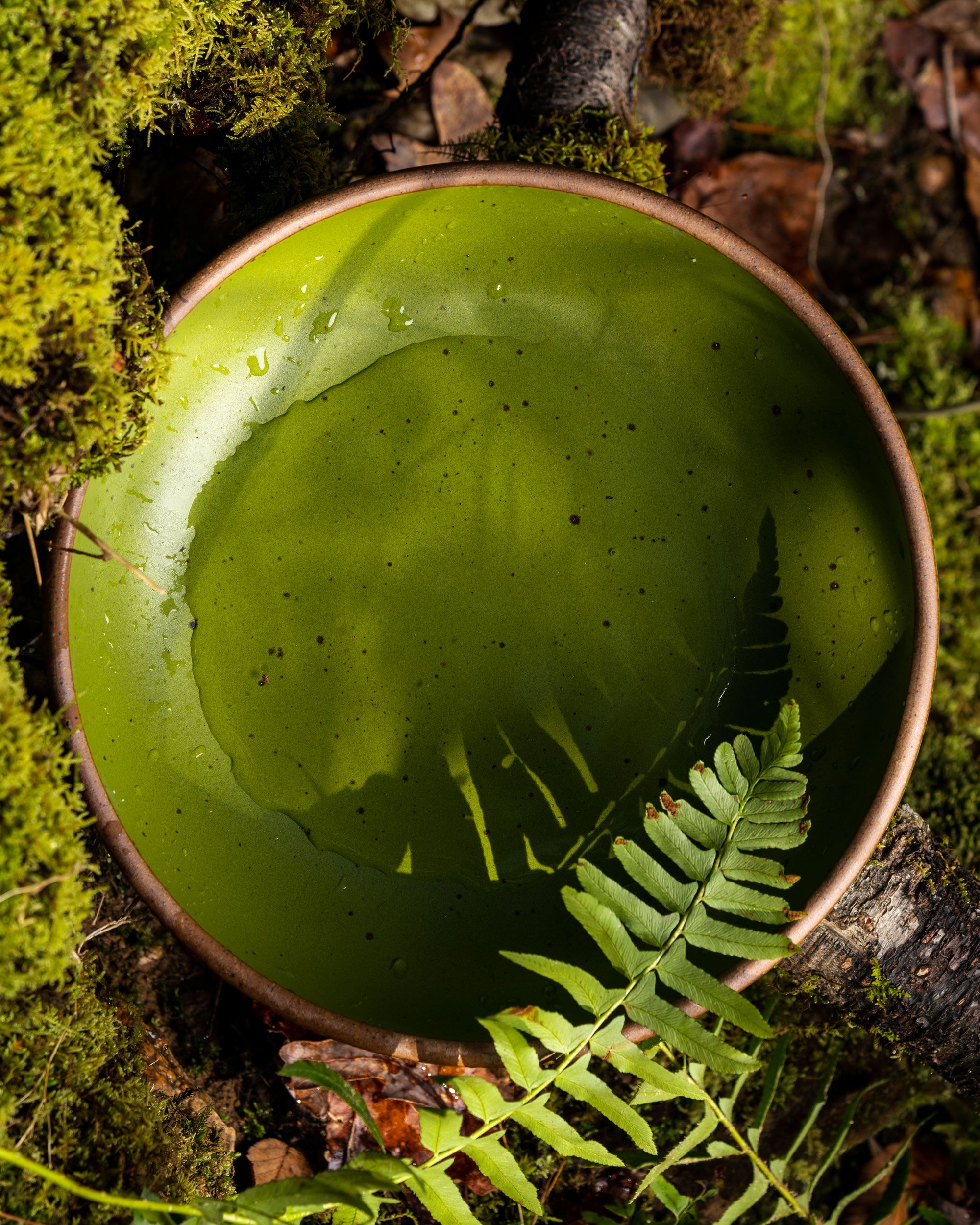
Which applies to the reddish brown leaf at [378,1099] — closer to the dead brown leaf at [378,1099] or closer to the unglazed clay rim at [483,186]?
the dead brown leaf at [378,1099]

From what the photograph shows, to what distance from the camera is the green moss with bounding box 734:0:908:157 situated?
2010mm

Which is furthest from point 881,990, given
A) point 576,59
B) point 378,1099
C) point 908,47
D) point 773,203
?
point 908,47

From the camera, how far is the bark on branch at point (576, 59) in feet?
4.76

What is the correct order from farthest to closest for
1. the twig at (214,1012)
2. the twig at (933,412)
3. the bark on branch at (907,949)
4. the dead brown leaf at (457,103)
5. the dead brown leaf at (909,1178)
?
the twig at (933,412)
the dead brown leaf at (457,103)
the dead brown leaf at (909,1178)
the twig at (214,1012)
the bark on branch at (907,949)

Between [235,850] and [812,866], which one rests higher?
[812,866]

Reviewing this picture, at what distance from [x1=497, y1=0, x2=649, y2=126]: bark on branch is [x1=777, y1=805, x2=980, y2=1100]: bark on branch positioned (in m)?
1.30

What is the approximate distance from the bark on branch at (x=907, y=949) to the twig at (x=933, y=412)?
3.24 ft

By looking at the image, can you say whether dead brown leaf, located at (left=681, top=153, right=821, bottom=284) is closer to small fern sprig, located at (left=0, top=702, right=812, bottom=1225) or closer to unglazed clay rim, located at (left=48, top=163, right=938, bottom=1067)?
unglazed clay rim, located at (left=48, top=163, right=938, bottom=1067)

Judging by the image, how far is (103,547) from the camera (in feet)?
3.47

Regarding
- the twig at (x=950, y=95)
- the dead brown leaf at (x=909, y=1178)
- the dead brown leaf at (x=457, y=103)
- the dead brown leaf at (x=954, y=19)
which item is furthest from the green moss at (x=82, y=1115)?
the dead brown leaf at (x=954, y=19)

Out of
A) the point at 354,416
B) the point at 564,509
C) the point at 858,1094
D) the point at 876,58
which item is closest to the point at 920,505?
the point at 564,509

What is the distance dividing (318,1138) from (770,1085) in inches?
29.1

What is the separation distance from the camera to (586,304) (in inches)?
53.3

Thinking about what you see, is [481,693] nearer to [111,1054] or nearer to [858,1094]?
[111,1054]
